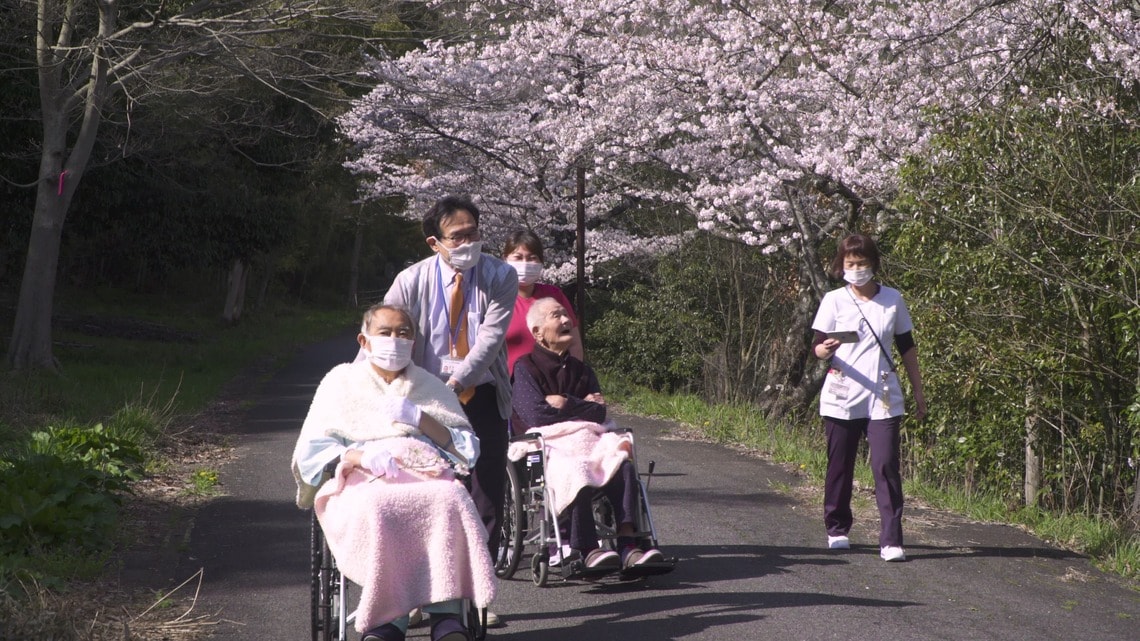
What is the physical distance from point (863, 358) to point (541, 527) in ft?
7.25

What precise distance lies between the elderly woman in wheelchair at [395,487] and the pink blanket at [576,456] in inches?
56.3

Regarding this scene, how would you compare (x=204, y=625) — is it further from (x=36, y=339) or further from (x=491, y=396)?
(x=36, y=339)

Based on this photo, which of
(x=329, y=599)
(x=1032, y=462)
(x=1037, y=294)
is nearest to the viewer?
(x=329, y=599)

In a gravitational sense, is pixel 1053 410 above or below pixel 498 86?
below

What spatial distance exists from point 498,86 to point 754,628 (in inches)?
555

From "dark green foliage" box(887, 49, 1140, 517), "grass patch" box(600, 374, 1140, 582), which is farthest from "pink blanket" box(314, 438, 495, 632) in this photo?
"dark green foliage" box(887, 49, 1140, 517)

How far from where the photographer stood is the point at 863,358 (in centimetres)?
718

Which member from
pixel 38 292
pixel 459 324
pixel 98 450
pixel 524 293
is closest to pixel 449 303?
pixel 459 324

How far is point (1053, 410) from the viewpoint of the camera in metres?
9.17

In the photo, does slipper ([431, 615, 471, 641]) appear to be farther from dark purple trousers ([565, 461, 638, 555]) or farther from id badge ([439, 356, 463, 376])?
dark purple trousers ([565, 461, 638, 555])

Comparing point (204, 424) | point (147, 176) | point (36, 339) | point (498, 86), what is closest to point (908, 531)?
point (204, 424)

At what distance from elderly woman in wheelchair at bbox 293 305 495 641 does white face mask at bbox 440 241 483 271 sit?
55cm

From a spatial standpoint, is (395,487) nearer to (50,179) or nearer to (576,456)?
(576,456)

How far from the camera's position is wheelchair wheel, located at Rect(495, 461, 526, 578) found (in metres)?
6.34
